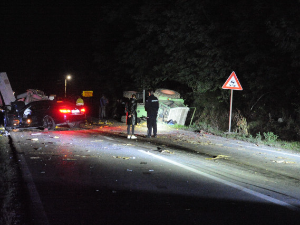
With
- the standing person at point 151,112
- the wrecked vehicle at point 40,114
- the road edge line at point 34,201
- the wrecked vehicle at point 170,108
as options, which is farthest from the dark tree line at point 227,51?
the road edge line at point 34,201

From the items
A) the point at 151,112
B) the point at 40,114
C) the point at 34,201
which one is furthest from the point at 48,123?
the point at 34,201

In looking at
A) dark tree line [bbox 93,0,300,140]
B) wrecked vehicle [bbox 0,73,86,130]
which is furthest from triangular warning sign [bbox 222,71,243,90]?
wrecked vehicle [bbox 0,73,86,130]

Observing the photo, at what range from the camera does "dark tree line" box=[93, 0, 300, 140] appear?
625 inches

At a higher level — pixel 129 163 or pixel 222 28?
pixel 222 28

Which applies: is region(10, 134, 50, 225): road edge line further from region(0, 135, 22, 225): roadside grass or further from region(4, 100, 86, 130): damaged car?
region(4, 100, 86, 130): damaged car

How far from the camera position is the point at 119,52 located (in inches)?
1201

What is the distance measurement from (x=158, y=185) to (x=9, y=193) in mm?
2587

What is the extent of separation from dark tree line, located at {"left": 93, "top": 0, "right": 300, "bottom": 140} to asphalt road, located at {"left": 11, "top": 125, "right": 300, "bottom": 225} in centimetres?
601

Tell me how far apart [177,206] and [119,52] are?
25902 mm

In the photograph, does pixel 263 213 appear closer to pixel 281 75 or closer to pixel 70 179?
pixel 70 179

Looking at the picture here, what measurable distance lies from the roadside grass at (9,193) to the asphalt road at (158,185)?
22 cm

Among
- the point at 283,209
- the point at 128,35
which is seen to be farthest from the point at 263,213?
the point at 128,35

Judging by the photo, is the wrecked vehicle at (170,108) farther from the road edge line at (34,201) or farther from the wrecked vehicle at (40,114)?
the road edge line at (34,201)

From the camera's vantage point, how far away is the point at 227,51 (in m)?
18.5
